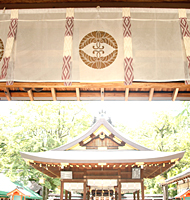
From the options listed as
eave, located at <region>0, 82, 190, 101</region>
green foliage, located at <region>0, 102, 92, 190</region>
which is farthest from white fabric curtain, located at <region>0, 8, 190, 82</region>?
green foliage, located at <region>0, 102, 92, 190</region>

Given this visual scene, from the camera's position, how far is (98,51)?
291cm

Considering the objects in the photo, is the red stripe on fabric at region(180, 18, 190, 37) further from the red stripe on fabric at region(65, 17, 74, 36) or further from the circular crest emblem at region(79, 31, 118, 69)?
the red stripe on fabric at region(65, 17, 74, 36)

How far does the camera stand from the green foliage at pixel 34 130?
1344 centimetres

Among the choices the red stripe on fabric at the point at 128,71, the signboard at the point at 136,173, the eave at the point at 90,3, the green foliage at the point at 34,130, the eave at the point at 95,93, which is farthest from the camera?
the green foliage at the point at 34,130

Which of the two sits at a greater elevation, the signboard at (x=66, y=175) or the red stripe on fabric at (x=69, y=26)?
the red stripe on fabric at (x=69, y=26)

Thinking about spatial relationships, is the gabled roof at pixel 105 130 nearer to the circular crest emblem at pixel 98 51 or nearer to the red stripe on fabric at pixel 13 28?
the circular crest emblem at pixel 98 51

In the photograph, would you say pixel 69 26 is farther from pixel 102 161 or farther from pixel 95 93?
pixel 102 161

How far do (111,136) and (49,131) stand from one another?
757 centimetres

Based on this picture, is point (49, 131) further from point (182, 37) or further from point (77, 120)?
point (182, 37)

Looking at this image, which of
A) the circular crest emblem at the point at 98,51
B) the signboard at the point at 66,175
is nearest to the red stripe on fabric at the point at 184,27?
the circular crest emblem at the point at 98,51

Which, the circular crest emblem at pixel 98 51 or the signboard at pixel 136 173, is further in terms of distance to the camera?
the signboard at pixel 136 173

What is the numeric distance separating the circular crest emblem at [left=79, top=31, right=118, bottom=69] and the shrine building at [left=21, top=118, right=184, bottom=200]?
517cm

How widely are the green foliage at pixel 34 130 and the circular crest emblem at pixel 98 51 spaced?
11631 millimetres

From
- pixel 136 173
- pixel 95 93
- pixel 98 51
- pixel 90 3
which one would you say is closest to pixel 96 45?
pixel 98 51
